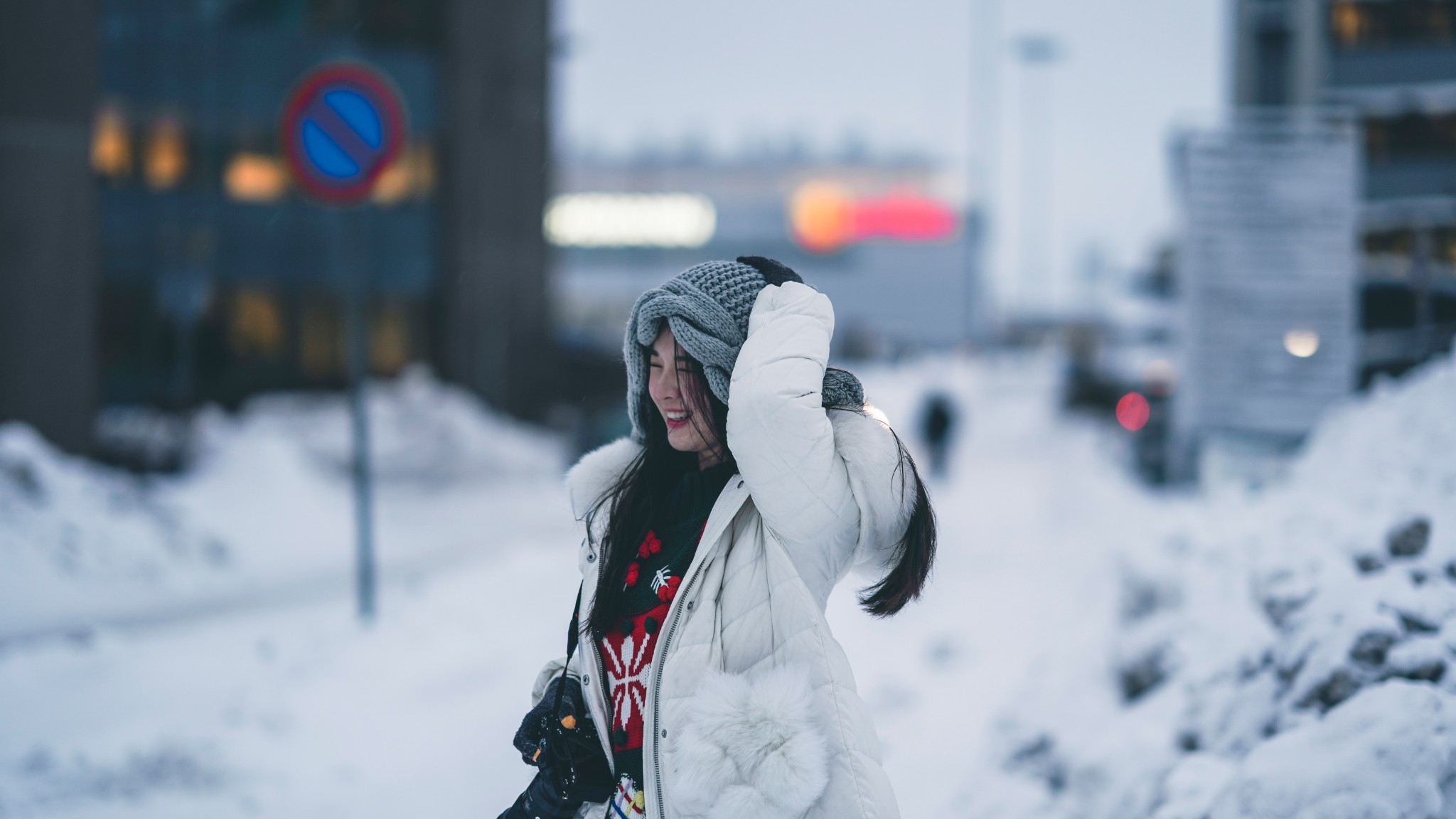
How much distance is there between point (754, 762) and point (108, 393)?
2009 cm

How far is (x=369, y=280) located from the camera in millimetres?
20047

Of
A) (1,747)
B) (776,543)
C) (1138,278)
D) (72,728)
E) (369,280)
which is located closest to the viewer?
(776,543)

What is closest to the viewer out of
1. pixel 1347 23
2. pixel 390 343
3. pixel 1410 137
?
pixel 1347 23

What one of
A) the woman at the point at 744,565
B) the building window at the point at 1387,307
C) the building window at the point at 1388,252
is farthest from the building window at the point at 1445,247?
the woman at the point at 744,565

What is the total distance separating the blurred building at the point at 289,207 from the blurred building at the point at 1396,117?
15.2m

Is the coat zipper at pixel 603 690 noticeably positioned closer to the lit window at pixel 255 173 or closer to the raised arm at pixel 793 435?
the raised arm at pixel 793 435

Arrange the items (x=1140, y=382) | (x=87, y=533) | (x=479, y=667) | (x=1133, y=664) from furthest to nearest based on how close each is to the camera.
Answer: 1. (x=1140, y=382)
2. (x=87, y=533)
3. (x=479, y=667)
4. (x=1133, y=664)

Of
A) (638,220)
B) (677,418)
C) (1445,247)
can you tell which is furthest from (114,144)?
(638,220)

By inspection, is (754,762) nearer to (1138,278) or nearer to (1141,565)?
(1141,565)

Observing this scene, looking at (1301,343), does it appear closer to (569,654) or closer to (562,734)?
(569,654)

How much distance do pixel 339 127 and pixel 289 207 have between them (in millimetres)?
14714

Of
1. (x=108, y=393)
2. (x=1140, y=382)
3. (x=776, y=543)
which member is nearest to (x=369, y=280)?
(x=108, y=393)

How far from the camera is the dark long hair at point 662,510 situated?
2119mm

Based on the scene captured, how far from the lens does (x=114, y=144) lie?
19.1 m
